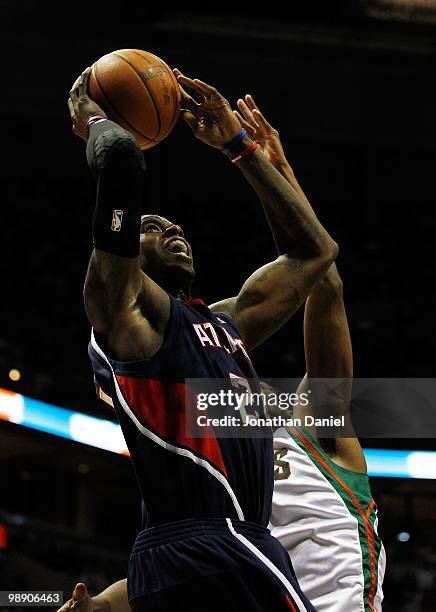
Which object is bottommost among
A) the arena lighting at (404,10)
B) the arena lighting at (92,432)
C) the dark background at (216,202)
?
the arena lighting at (92,432)

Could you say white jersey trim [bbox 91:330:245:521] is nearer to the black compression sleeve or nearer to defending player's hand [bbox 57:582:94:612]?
the black compression sleeve

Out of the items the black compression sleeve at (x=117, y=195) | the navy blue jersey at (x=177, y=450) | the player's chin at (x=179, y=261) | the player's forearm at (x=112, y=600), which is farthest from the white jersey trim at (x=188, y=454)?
the player's forearm at (x=112, y=600)

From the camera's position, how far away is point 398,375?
38.8 feet

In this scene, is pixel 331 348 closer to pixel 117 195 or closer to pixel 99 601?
pixel 99 601

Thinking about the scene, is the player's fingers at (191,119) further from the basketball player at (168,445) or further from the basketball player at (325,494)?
the basketball player at (168,445)

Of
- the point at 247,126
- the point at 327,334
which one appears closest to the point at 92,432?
the point at 327,334

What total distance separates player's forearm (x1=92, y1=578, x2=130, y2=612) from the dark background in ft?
23.5

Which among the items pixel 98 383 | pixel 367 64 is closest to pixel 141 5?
pixel 367 64

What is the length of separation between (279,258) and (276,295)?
114 millimetres

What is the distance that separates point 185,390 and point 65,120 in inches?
465

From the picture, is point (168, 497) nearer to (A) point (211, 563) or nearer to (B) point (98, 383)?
(A) point (211, 563)

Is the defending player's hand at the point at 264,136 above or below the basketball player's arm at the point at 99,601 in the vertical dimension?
above

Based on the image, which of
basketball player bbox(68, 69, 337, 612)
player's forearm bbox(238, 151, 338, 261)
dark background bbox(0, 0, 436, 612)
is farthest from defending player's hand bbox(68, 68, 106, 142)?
dark background bbox(0, 0, 436, 612)

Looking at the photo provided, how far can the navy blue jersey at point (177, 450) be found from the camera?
2.27 m
